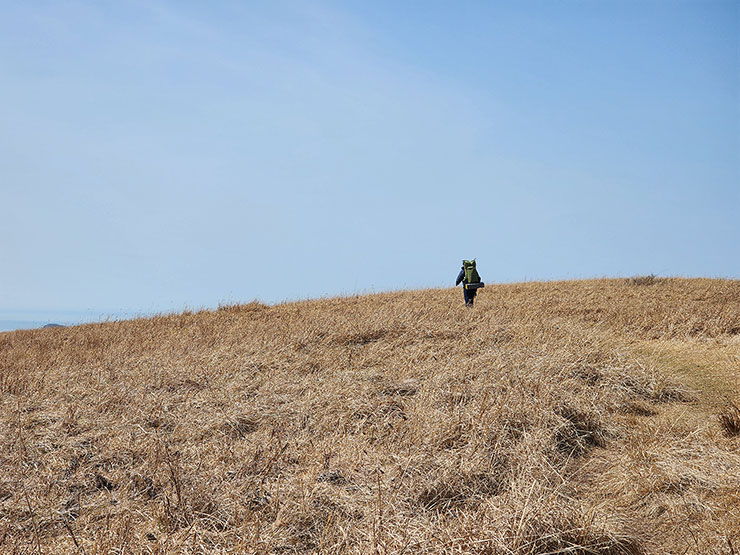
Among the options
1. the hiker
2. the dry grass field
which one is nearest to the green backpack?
the hiker

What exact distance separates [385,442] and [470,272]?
10.5 metres

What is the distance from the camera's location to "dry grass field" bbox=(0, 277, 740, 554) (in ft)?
12.6

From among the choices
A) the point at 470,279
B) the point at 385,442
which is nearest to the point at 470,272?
the point at 470,279

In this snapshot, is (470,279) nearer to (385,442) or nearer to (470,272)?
(470,272)

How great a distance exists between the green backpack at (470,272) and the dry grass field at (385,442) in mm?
4215

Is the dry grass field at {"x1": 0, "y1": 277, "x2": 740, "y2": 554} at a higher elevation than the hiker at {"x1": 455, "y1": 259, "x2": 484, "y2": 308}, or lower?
lower

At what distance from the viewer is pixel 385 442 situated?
223 inches

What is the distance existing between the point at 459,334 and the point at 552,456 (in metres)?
5.57

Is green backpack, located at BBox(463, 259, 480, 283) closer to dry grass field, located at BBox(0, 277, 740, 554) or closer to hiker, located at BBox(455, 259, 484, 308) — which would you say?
hiker, located at BBox(455, 259, 484, 308)

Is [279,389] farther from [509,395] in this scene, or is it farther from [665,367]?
[665,367]

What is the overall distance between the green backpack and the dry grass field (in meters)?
4.22

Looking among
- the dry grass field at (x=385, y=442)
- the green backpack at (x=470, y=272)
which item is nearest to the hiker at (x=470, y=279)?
the green backpack at (x=470, y=272)

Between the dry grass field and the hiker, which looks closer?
the dry grass field

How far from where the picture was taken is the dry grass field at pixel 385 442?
12.6ft
